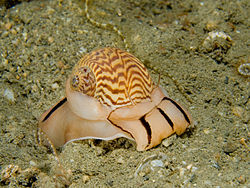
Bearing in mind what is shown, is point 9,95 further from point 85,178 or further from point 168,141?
point 168,141

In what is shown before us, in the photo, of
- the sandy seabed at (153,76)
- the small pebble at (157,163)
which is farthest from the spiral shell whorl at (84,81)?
the small pebble at (157,163)

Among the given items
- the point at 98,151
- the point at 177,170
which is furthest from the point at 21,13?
the point at 177,170

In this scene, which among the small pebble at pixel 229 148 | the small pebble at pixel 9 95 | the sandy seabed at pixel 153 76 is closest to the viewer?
the sandy seabed at pixel 153 76

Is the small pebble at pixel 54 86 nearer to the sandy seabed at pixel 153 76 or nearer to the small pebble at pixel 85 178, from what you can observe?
the sandy seabed at pixel 153 76

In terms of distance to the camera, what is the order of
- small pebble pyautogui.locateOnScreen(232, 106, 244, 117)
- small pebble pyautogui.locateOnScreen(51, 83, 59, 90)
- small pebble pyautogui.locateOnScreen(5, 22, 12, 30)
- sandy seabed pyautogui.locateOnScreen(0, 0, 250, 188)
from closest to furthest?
1. sandy seabed pyautogui.locateOnScreen(0, 0, 250, 188)
2. small pebble pyautogui.locateOnScreen(232, 106, 244, 117)
3. small pebble pyautogui.locateOnScreen(51, 83, 59, 90)
4. small pebble pyautogui.locateOnScreen(5, 22, 12, 30)

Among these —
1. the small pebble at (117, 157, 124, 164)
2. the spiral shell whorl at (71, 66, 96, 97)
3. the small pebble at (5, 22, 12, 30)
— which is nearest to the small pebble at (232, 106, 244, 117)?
the small pebble at (117, 157, 124, 164)

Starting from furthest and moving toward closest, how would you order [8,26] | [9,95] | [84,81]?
[8,26]
[9,95]
[84,81]

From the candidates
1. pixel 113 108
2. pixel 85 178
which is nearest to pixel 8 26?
pixel 113 108

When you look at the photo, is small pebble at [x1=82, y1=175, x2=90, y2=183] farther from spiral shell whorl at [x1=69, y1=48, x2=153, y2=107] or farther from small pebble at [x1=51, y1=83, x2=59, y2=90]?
small pebble at [x1=51, y1=83, x2=59, y2=90]
